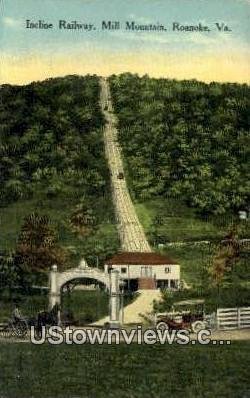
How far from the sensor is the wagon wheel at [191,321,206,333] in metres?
2.62

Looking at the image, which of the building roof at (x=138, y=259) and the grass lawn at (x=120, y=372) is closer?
the grass lawn at (x=120, y=372)

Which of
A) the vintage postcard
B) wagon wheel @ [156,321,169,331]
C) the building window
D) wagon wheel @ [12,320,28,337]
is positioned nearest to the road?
the vintage postcard

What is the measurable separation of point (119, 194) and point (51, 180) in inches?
8.2

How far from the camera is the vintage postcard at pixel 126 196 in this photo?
2.54 m

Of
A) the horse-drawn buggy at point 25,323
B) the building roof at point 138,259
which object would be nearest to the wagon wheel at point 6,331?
the horse-drawn buggy at point 25,323

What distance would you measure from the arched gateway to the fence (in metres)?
0.30

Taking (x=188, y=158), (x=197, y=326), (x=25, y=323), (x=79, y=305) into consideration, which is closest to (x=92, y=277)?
(x=79, y=305)

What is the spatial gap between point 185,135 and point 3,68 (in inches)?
22.8

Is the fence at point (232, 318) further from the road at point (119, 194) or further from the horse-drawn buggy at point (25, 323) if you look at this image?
the horse-drawn buggy at point (25, 323)

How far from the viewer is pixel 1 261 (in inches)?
101

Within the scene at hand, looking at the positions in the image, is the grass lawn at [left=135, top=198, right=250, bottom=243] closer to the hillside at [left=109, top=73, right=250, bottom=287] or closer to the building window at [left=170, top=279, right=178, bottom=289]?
the hillside at [left=109, top=73, right=250, bottom=287]

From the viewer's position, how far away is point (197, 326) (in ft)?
8.61

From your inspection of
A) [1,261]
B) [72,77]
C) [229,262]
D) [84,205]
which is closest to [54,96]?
[72,77]

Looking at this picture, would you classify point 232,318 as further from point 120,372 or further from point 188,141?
point 188,141
